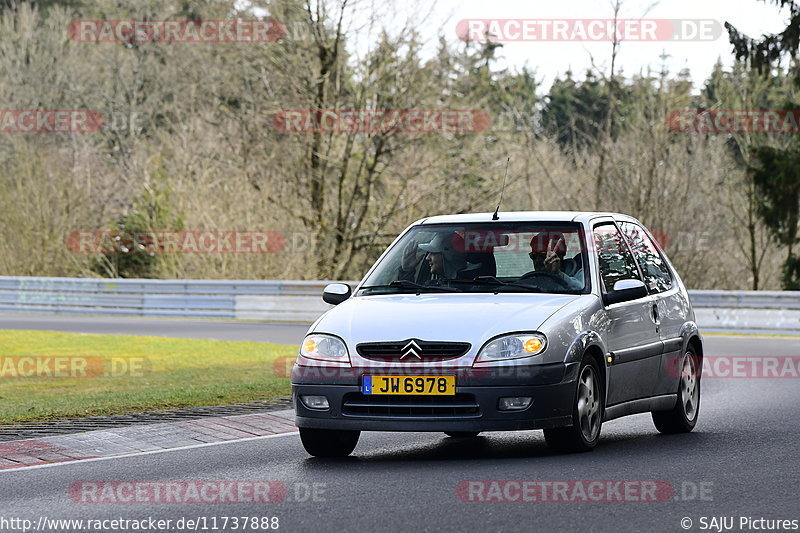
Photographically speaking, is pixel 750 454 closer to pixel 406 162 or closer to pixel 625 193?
pixel 406 162

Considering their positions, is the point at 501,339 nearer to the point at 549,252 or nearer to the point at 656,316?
the point at 549,252

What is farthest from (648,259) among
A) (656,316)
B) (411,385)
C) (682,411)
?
(411,385)

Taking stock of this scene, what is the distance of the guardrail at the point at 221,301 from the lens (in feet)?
83.6

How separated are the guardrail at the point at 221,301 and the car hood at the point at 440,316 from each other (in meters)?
16.5

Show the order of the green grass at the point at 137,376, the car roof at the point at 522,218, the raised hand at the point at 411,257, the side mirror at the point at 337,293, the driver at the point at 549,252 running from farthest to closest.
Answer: the green grass at the point at 137,376 < the car roof at the point at 522,218 < the raised hand at the point at 411,257 < the side mirror at the point at 337,293 < the driver at the point at 549,252

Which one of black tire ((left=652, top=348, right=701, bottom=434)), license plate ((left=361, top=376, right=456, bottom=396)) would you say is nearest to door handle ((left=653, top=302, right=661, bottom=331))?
black tire ((left=652, top=348, right=701, bottom=434))

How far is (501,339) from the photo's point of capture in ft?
29.4

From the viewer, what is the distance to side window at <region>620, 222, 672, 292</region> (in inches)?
442

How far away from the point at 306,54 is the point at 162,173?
715cm

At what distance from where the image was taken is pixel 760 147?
33250 millimetres

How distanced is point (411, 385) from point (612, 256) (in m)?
2.43

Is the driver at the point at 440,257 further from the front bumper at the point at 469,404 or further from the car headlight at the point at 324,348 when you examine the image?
the front bumper at the point at 469,404

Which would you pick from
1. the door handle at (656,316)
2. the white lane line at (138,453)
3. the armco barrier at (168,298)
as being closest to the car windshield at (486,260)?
the door handle at (656,316)

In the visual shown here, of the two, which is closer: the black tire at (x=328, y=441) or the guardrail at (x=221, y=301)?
the black tire at (x=328, y=441)
